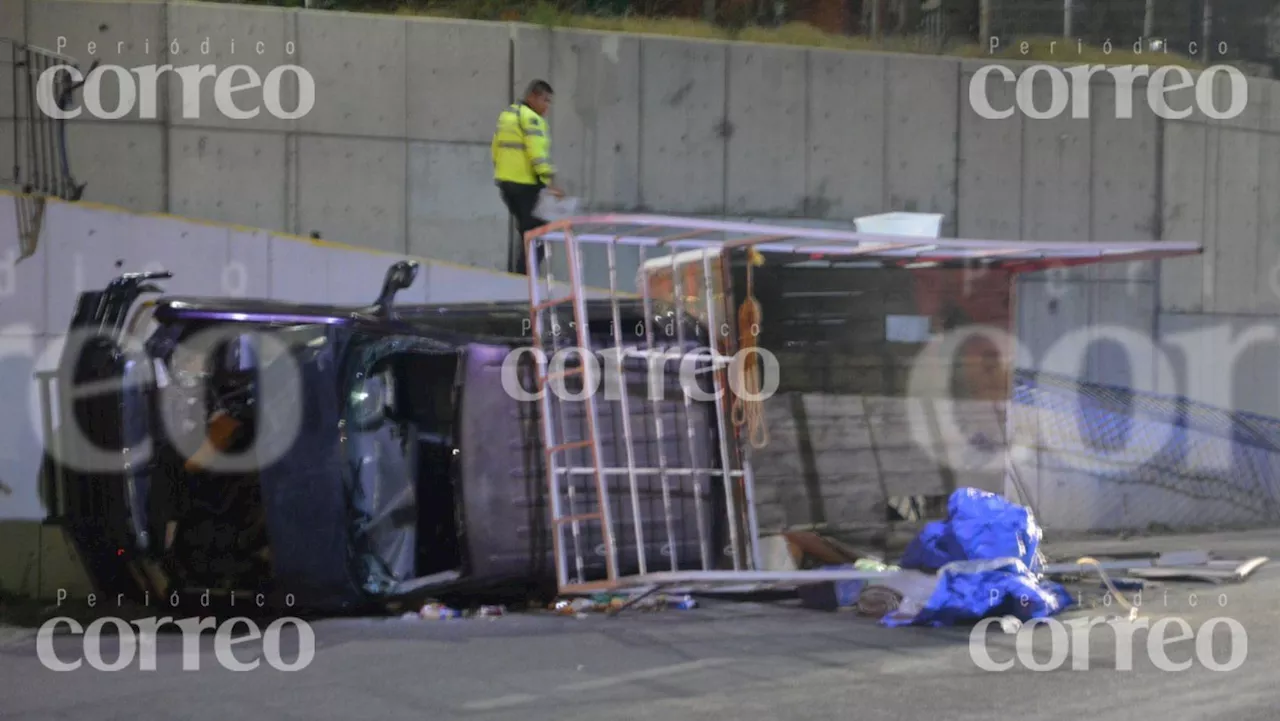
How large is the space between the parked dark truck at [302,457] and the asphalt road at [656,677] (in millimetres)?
357

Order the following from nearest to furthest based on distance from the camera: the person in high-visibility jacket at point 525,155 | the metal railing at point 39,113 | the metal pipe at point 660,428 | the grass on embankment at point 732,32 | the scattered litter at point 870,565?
1. the metal pipe at point 660,428
2. the scattered litter at point 870,565
3. the metal railing at point 39,113
4. the person in high-visibility jacket at point 525,155
5. the grass on embankment at point 732,32

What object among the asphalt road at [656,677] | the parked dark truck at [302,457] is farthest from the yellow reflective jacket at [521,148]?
the asphalt road at [656,677]

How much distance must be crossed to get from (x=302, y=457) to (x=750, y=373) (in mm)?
2671

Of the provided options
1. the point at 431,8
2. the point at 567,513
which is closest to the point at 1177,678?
the point at 567,513

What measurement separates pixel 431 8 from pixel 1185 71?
678 centimetres

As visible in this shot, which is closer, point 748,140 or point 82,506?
point 82,506

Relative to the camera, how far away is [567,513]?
7.44 metres

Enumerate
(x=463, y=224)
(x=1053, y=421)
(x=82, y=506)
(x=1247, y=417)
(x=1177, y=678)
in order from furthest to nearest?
(x=1247, y=417) → (x=1053, y=421) → (x=463, y=224) → (x=82, y=506) → (x=1177, y=678)

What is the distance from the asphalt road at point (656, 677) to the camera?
5309mm

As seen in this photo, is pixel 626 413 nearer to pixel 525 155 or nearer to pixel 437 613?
pixel 437 613

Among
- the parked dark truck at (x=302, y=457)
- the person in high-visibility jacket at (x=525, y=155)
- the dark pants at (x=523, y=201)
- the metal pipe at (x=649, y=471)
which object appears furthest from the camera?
the dark pants at (x=523, y=201)

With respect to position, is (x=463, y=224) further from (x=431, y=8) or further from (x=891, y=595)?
(x=891, y=595)

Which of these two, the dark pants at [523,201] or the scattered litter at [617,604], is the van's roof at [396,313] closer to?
the dark pants at [523,201]

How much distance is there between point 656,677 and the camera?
5891mm
